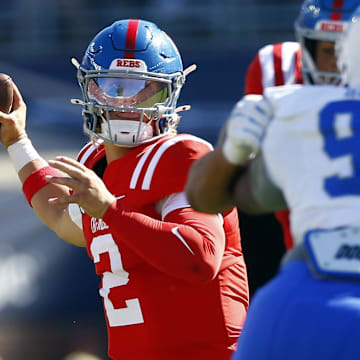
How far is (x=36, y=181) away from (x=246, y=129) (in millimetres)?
1335

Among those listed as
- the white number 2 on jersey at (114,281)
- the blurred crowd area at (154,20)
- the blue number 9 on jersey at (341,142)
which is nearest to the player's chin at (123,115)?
the white number 2 on jersey at (114,281)

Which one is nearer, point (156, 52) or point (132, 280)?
point (132, 280)

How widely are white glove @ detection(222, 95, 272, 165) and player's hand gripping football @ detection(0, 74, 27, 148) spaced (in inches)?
52.0

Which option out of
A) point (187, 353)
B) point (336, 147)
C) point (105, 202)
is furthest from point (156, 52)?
point (336, 147)

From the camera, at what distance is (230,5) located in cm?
1102

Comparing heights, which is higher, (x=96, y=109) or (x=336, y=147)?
(x=336, y=147)

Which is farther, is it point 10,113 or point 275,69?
point 10,113

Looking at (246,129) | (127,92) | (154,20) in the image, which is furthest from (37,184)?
(154,20)

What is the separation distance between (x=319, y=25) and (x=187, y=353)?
974 millimetres

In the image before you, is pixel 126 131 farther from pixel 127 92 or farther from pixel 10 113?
pixel 10 113

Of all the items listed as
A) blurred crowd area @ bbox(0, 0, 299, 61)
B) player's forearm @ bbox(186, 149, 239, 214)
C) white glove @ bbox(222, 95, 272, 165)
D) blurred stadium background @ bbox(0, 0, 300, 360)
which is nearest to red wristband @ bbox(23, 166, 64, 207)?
blurred stadium background @ bbox(0, 0, 300, 360)

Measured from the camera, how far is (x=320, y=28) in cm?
204

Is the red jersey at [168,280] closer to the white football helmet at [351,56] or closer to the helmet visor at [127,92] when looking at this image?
the helmet visor at [127,92]

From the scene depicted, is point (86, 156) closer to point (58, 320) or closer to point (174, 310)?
point (174, 310)
